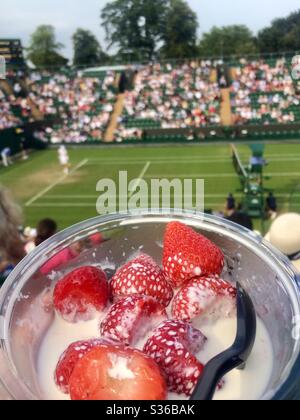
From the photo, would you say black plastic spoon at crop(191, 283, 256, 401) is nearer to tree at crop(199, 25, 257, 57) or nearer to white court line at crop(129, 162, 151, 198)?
white court line at crop(129, 162, 151, 198)

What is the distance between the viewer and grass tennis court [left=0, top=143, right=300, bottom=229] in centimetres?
990

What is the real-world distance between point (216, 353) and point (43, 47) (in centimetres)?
4417

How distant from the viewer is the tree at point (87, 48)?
37062mm

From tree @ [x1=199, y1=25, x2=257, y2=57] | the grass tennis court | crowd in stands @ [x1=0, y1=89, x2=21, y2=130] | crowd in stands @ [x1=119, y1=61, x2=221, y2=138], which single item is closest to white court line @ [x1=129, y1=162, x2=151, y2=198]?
the grass tennis court

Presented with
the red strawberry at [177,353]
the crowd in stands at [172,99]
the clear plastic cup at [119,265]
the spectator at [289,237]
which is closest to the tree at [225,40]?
the crowd in stands at [172,99]

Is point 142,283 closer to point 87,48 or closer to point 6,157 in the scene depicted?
point 6,157

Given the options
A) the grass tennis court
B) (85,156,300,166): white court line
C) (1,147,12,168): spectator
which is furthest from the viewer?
(1,147,12,168): spectator

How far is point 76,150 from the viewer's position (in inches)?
647

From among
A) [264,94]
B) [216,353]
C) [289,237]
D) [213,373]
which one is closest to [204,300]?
[216,353]

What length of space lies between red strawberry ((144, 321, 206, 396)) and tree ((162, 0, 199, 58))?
3290 cm

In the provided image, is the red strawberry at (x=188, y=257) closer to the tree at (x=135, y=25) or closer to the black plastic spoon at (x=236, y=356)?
the black plastic spoon at (x=236, y=356)

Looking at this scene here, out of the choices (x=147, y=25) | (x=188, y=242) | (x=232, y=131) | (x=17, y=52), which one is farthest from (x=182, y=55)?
(x=188, y=242)

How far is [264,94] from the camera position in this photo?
18.4 m
